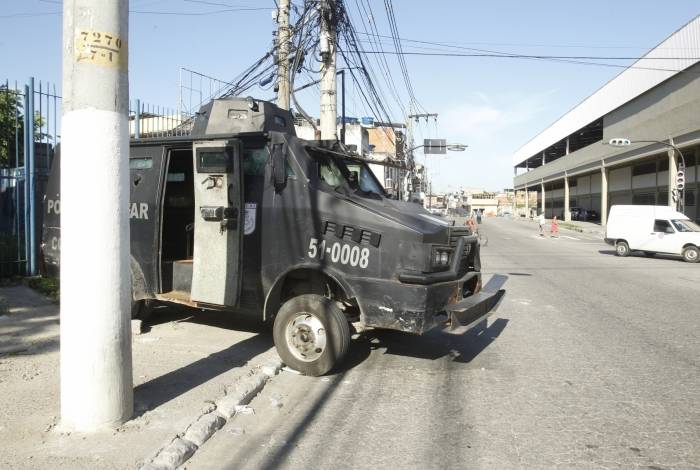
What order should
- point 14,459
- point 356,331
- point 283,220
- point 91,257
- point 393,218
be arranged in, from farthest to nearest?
point 356,331 < point 283,220 < point 393,218 < point 91,257 < point 14,459

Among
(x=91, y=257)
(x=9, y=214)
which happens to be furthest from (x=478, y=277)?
(x=9, y=214)

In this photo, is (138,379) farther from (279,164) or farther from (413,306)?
(413,306)

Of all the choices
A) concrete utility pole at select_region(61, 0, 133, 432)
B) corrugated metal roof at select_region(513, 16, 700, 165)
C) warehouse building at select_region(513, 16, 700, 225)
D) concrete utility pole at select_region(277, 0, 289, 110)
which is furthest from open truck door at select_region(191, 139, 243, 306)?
corrugated metal roof at select_region(513, 16, 700, 165)

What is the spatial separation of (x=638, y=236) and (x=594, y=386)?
59.6ft

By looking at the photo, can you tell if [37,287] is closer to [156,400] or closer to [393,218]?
[156,400]

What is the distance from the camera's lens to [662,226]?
20.2 meters

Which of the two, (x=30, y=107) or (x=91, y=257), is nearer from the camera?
(x=91, y=257)

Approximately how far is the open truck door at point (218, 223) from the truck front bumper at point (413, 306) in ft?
4.58

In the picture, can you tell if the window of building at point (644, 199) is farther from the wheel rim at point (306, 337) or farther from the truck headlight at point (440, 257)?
the wheel rim at point (306, 337)

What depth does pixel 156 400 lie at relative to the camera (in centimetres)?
433

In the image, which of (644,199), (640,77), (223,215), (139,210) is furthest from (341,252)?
(644,199)

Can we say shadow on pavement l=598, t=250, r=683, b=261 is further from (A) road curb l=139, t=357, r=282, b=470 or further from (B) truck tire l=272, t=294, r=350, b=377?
(A) road curb l=139, t=357, r=282, b=470

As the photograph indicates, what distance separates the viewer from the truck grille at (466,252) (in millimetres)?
5439

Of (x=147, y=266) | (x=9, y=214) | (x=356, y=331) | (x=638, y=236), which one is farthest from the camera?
(x=638, y=236)
